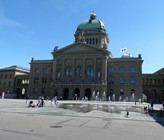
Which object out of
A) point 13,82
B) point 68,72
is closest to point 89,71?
point 68,72

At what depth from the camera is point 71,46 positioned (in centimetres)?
7475

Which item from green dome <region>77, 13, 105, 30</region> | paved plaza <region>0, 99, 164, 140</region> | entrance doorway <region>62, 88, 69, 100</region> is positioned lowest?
paved plaza <region>0, 99, 164, 140</region>

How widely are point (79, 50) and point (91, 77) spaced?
465 inches

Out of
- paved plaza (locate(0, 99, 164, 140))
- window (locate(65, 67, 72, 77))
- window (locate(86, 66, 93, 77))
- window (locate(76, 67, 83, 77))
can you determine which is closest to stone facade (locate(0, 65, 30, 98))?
window (locate(65, 67, 72, 77))

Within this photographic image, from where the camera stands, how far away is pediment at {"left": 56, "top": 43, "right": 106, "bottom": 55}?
71.8 m

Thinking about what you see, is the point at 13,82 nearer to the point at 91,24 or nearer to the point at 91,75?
the point at 91,75

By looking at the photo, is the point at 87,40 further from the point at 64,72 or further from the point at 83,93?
the point at 83,93

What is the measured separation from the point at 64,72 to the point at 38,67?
14.7m

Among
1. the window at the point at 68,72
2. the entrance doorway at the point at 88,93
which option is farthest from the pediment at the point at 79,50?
the entrance doorway at the point at 88,93

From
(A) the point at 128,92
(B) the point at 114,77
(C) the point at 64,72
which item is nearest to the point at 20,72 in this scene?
(C) the point at 64,72

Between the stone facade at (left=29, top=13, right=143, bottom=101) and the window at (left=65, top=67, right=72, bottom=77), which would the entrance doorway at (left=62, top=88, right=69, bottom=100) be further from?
the window at (left=65, top=67, right=72, bottom=77)

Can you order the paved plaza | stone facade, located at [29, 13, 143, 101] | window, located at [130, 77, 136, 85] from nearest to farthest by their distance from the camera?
the paved plaza → stone facade, located at [29, 13, 143, 101] → window, located at [130, 77, 136, 85]

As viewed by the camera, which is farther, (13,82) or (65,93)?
(13,82)

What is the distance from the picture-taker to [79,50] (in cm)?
7381
